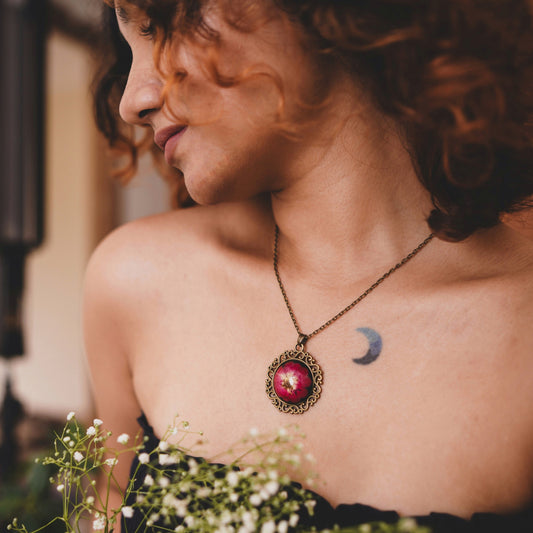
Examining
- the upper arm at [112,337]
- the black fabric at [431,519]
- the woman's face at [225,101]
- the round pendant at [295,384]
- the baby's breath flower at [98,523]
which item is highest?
the woman's face at [225,101]

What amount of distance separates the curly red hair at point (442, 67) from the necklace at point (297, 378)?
0.81ft

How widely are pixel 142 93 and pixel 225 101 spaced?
0.52ft

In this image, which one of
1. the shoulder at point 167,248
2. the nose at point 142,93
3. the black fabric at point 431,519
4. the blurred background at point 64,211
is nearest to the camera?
the black fabric at point 431,519

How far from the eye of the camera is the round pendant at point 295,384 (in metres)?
0.94

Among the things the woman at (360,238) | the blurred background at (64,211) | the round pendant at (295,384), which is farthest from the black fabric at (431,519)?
the blurred background at (64,211)

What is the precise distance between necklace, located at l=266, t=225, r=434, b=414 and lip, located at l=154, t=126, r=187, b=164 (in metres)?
0.43

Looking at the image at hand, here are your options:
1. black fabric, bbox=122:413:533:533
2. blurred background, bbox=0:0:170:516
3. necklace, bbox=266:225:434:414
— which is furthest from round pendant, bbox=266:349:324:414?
blurred background, bbox=0:0:170:516

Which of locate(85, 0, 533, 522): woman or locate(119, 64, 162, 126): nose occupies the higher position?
locate(119, 64, 162, 126): nose

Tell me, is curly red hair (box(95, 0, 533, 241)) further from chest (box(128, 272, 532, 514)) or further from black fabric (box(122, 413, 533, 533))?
black fabric (box(122, 413, 533, 533))

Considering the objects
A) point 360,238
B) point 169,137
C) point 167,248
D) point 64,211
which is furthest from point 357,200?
point 64,211

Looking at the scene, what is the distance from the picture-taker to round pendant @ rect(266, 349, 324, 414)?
3.09 ft

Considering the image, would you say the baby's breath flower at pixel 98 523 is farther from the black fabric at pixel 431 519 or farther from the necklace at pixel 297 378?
the necklace at pixel 297 378

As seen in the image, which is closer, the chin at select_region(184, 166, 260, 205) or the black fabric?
the black fabric

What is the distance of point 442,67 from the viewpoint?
79cm
